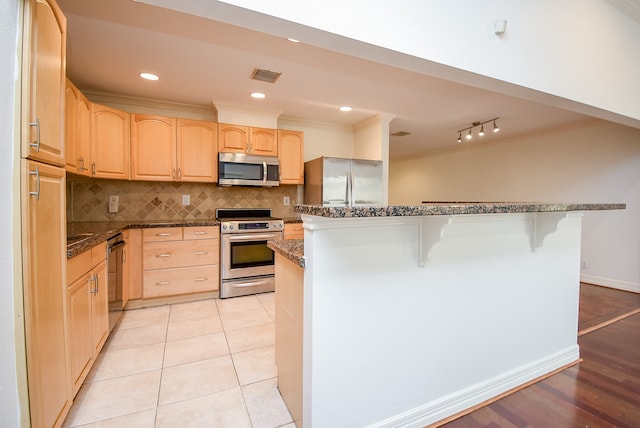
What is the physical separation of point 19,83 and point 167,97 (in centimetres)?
268

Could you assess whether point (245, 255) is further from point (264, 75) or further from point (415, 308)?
point (415, 308)

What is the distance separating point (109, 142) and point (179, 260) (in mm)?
1446

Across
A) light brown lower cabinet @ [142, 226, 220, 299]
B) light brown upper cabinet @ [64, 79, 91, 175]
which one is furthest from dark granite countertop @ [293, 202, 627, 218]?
light brown lower cabinet @ [142, 226, 220, 299]

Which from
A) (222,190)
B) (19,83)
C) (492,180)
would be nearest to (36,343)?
(19,83)

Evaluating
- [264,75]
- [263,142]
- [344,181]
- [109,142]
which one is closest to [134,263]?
[109,142]

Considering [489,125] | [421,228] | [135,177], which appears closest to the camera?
[421,228]

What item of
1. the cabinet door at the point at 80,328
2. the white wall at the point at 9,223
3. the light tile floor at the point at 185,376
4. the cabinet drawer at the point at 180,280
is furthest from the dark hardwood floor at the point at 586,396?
the cabinet drawer at the point at 180,280

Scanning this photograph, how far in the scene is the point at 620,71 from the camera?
2488mm

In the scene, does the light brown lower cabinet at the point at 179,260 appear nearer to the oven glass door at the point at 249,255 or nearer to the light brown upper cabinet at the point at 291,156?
the oven glass door at the point at 249,255

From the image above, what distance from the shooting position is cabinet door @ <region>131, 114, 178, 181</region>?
3.22 m

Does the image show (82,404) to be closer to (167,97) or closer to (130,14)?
(130,14)

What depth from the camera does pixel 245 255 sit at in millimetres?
3439

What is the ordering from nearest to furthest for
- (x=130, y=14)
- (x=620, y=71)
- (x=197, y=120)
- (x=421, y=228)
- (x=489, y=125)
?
1. (x=421, y=228)
2. (x=130, y=14)
3. (x=620, y=71)
4. (x=197, y=120)
5. (x=489, y=125)

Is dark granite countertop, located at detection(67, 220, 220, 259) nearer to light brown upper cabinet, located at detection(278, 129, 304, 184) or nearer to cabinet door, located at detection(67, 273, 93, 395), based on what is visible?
cabinet door, located at detection(67, 273, 93, 395)
